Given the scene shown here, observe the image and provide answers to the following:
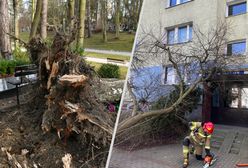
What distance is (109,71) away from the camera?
2553mm

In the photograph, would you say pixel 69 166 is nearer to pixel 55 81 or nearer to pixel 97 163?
pixel 97 163

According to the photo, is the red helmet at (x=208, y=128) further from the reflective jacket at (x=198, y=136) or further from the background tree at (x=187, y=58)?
the background tree at (x=187, y=58)

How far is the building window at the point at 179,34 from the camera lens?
4.14ft

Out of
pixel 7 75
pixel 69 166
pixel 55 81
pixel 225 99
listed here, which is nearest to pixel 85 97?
pixel 55 81

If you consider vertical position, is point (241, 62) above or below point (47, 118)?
above

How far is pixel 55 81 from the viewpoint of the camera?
1892mm

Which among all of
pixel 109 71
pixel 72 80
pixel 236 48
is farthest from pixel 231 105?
pixel 109 71

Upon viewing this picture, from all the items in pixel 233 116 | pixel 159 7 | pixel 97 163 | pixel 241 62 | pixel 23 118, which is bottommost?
pixel 97 163

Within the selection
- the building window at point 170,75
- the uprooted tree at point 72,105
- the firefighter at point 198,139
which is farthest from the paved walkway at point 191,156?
the uprooted tree at point 72,105

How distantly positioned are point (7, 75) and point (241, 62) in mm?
2029

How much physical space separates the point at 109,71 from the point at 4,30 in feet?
3.89

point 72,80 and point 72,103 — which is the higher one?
point 72,80

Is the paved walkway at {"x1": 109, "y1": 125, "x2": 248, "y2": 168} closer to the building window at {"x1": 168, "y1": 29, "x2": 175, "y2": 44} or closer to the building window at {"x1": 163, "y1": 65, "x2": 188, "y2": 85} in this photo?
the building window at {"x1": 163, "y1": 65, "x2": 188, "y2": 85}

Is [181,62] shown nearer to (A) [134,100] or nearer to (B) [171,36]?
(B) [171,36]
